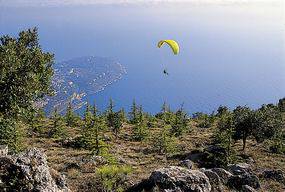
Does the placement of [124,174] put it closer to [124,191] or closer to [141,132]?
[124,191]

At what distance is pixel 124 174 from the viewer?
28.2 m

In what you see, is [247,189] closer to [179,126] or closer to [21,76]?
[21,76]

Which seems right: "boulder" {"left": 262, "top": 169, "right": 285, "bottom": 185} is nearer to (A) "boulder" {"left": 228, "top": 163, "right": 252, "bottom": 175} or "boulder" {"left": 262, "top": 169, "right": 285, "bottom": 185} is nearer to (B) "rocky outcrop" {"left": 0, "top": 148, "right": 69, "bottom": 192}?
(A) "boulder" {"left": 228, "top": 163, "right": 252, "bottom": 175}

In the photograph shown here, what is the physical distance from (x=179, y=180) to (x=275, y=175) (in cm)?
1481

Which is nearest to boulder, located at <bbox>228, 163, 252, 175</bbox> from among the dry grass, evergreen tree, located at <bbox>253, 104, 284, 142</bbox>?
the dry grass

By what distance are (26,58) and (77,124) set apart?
195 feet

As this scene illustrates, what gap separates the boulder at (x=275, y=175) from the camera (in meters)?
34.4

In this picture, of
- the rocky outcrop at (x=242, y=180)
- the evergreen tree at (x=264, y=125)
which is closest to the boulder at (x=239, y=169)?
the rocky outcrop at (x=242, y=180)

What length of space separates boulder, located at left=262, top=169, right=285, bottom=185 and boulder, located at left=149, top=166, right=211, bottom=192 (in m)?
11.9

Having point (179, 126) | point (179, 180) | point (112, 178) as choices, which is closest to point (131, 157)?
point (112, 178)

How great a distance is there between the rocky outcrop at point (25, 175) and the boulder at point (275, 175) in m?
21.5

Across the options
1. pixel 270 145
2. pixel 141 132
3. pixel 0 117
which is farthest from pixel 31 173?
pixel 141 132

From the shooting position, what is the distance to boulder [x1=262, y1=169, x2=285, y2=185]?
1353 inches

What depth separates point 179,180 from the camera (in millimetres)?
24047
